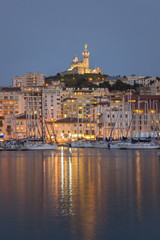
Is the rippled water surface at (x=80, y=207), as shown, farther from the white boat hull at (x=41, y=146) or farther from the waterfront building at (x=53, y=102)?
the waterfront building at (x=53, y=102)

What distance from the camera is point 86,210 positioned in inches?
872

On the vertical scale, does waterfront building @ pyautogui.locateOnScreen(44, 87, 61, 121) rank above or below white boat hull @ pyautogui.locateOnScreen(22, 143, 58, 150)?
above

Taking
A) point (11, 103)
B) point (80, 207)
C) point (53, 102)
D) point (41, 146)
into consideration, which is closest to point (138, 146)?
point (41, 146)

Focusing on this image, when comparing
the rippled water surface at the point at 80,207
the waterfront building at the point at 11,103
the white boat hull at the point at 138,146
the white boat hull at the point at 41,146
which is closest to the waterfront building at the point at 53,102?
the waterfront building at the point at 11,103

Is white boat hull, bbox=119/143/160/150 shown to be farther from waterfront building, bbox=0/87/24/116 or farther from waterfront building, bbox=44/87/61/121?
waterfront building, bbox=0/87/24/116

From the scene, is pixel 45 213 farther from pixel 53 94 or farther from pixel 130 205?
pixel 53 94

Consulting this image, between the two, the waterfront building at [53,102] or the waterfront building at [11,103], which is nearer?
the waterfront building at [11,103]

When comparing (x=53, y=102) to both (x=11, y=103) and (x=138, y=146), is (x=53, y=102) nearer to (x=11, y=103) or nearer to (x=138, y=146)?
(x=11, y=103)

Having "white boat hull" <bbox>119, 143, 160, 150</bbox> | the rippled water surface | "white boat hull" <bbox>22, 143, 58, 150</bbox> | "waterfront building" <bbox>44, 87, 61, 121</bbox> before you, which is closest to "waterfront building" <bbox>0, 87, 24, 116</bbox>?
"waterfront building" <bbox>44, 87, 61, 121</bbox>

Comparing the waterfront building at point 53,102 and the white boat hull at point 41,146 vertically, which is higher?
the waterfront building at point 53,102

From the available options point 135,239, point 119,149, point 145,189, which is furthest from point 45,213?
point 119,149

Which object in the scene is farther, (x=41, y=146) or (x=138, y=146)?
(x=41, y=146)

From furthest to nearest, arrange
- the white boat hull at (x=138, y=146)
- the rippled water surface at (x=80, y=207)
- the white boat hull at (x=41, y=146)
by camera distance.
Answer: the white boat hull at (x=41, y=146)
the white boat hull at (x=138, y=146)
the rippled water surface at (x=80, y=207)

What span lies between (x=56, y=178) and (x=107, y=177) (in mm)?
4270
